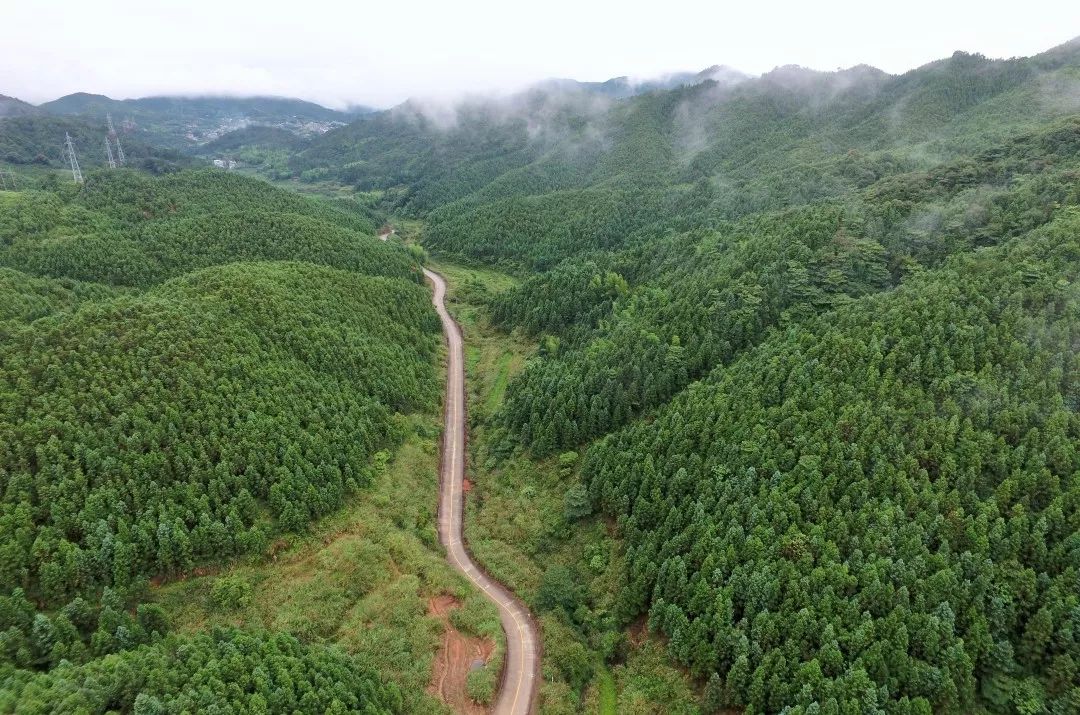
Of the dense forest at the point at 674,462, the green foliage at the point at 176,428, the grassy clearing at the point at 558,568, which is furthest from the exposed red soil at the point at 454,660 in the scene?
the green foliage at the point at 176,428

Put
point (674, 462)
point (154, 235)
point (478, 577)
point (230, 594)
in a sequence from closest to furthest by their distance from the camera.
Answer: point (230, 594)
point (674, 462)
point (478, 577)
point (154, 235)

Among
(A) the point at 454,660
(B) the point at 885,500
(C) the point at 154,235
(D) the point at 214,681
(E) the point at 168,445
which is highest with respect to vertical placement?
(C) the point at 154,235

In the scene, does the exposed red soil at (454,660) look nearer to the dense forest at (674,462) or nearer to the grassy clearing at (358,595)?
the grassy clearing at (358,595)

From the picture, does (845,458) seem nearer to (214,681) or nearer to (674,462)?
(674,462)

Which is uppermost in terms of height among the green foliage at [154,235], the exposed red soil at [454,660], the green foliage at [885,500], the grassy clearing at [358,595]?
the green foliage at [154,235]

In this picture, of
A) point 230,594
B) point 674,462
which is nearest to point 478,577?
point 230,594

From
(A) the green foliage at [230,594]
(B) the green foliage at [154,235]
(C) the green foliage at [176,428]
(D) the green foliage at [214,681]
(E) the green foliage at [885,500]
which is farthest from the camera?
(B) the green foliage at [154,235]

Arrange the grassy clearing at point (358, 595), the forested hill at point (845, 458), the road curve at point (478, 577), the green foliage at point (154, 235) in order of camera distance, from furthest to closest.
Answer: the green foliage at point (154, 235) < the grassy clearing at point (358, 595) < the road curve at point (478, 577) < the forested hill at point (845, 458)
